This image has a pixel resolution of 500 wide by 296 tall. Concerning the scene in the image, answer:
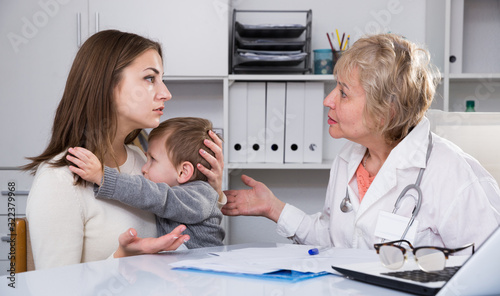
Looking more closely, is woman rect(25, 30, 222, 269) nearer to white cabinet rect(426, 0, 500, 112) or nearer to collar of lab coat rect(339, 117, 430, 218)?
collar of lab coat rect(339, 117, 430, 218)

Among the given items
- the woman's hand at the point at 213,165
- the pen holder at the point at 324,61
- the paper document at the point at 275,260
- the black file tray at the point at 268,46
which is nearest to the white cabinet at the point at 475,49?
the pen holder at the point at 324,61

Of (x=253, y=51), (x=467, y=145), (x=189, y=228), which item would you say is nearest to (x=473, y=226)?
(x=467, y=145)

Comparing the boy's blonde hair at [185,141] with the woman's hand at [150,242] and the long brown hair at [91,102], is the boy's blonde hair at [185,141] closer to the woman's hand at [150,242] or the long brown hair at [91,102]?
the long brown hair at [91,102]

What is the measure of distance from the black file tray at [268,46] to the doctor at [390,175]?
37.1 inches

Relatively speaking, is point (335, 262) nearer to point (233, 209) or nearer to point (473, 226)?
point (473, 226)

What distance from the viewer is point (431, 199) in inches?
52.9

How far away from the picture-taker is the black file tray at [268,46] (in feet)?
8.14

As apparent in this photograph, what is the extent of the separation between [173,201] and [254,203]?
45cm

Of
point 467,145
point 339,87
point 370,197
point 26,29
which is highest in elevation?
point 26,29

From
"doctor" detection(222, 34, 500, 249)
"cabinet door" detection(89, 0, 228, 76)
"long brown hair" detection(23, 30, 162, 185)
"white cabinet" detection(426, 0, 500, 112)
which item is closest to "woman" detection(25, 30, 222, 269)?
"long brown hair" detection(23, 30, 162, 185)

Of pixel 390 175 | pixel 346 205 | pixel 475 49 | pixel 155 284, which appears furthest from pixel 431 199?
pixel 475 49

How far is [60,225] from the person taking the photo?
122 cm

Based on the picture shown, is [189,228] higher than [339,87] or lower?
lower

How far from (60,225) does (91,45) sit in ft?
1.62
